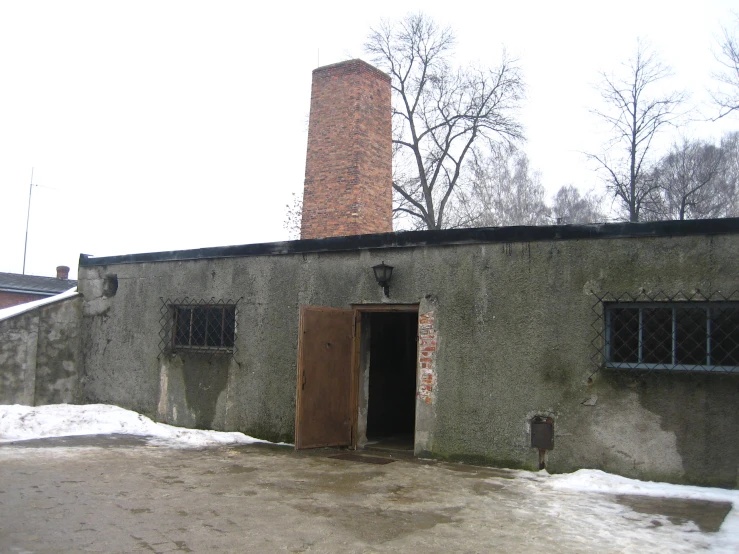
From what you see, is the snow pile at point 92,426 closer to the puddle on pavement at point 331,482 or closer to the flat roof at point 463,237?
the puddle on pavement at point 331,482

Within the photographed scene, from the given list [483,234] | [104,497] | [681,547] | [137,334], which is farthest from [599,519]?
[137,334]

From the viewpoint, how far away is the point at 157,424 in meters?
10.3

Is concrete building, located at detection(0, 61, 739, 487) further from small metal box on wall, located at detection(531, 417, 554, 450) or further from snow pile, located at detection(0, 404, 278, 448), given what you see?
snow pile, located at detection(0, 404, 278, 448)

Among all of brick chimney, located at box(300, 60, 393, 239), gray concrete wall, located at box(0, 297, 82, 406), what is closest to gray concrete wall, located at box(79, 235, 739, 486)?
gray concrete wall, located at box(0, 297, 82, 406)

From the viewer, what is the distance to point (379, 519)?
5.41m

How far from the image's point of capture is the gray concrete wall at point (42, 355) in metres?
10.5

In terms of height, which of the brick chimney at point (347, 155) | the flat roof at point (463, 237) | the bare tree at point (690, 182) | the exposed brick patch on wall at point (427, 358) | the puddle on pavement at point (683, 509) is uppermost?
the bare tree at point (690, 182)

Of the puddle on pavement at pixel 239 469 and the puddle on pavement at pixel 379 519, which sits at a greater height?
the puddle on pavement at pixel 379 519

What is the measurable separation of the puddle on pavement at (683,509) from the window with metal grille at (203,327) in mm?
6087

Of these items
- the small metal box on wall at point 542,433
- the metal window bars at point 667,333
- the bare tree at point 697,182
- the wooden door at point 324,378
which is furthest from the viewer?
the bare tree at point 697,182

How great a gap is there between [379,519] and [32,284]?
84.3 ft

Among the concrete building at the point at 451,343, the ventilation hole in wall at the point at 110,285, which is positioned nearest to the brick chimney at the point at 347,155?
the concrete building at the point at 451,343

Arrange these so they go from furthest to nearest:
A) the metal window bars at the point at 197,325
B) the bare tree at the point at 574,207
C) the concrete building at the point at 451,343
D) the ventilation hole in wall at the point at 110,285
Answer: the bare tree at the point at 574,207
the ventilation hole in wall at the point at 110,285
the metal window bars at the point at 197,325
the concrete building at the point at 451,343

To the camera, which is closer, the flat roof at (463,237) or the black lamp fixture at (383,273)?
the flat roof at (463,237)
